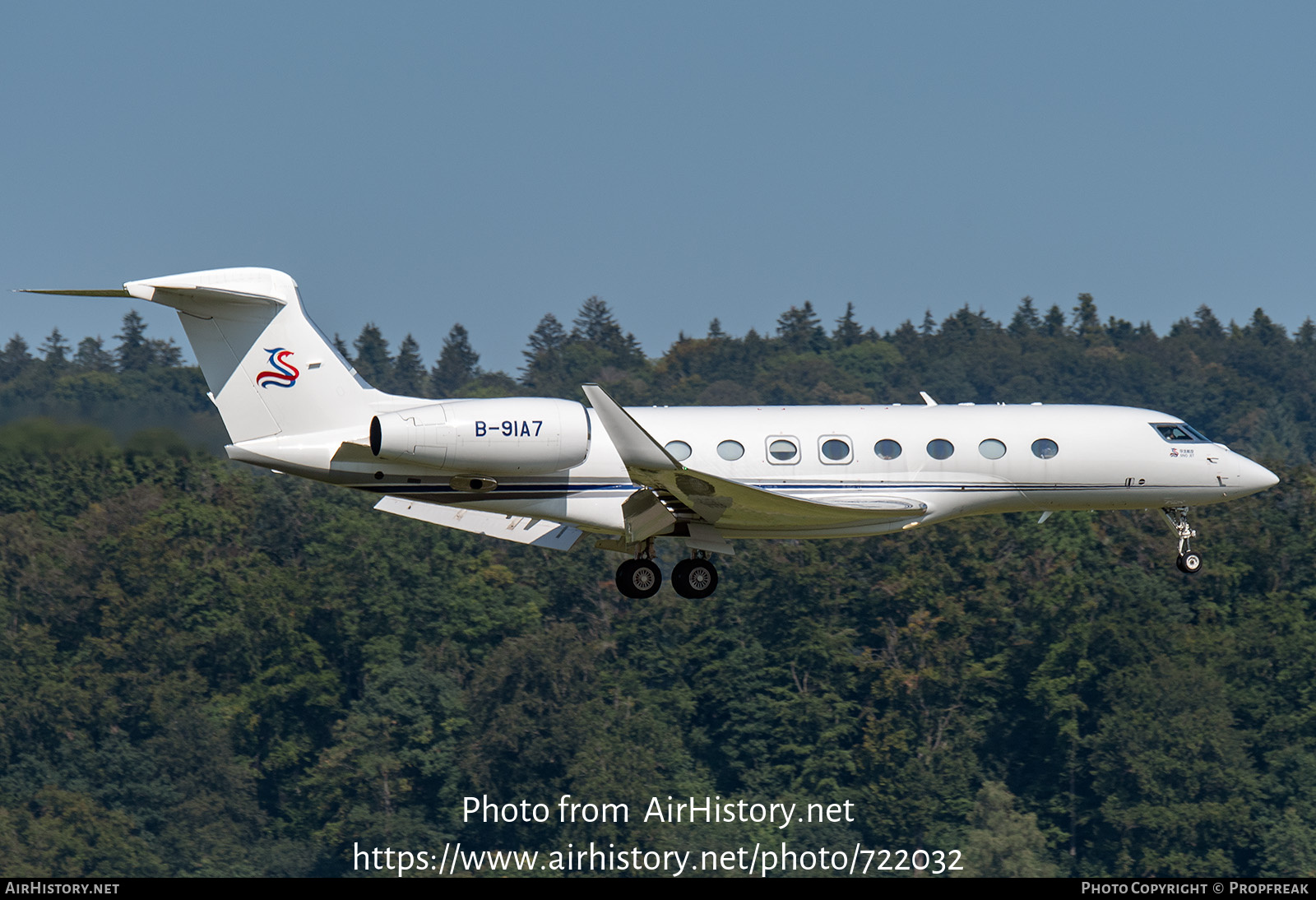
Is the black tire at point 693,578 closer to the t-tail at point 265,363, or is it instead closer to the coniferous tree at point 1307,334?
the t-tail at point 265,363

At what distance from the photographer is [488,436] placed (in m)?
21.5

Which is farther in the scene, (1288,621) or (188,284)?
(1288,621)

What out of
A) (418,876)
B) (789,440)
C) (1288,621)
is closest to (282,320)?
(789,440)

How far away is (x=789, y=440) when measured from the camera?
2295cm

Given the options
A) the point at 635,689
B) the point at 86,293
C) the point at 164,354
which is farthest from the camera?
the point at 164,354

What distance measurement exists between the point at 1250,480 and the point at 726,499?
850 cm

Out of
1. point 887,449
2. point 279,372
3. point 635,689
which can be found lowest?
point 635,689

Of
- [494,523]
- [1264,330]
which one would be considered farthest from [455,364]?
[494,523]

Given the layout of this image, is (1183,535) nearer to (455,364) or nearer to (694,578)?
(694,578)

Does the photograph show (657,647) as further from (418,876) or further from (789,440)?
(789,440)

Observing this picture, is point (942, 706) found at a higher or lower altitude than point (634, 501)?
lower

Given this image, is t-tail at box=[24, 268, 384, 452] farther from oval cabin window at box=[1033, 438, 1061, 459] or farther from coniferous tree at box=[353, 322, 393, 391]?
coniferous tree at box=[353, 322, 393, 391]

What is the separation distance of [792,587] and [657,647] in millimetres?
5610

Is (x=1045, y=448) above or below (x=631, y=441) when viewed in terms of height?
above
